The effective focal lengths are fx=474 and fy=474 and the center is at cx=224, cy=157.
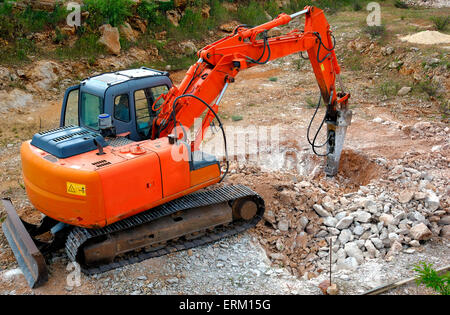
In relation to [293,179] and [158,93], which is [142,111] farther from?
[293,179]

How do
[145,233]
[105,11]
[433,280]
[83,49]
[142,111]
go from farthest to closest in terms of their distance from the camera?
[105,11], [83,49], [142,111], [145,233], [433,280]

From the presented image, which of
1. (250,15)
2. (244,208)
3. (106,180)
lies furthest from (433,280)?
(250,15)

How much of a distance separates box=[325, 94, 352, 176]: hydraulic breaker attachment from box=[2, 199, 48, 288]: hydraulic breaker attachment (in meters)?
5.58

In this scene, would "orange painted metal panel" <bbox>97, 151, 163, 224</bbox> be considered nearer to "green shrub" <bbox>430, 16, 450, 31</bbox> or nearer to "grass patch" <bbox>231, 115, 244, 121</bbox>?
"grass patch" <bbox>231, 115, 244, 121</bbox>

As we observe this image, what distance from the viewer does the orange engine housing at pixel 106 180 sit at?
596 centimetres

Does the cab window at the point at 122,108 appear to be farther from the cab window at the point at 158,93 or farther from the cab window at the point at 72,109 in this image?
the cab window at the point at 72,109

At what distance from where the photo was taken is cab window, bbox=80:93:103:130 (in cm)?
709

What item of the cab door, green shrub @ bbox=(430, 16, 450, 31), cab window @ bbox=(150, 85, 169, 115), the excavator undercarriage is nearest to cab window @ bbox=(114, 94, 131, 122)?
cab window @ bbox=(150, 85, 169, 115)

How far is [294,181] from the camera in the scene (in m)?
8.95

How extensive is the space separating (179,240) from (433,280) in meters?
3.54

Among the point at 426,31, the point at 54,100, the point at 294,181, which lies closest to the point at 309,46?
the point at 294,181

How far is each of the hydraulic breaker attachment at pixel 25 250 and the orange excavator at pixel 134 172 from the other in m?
0.02

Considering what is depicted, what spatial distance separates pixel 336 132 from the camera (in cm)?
904
